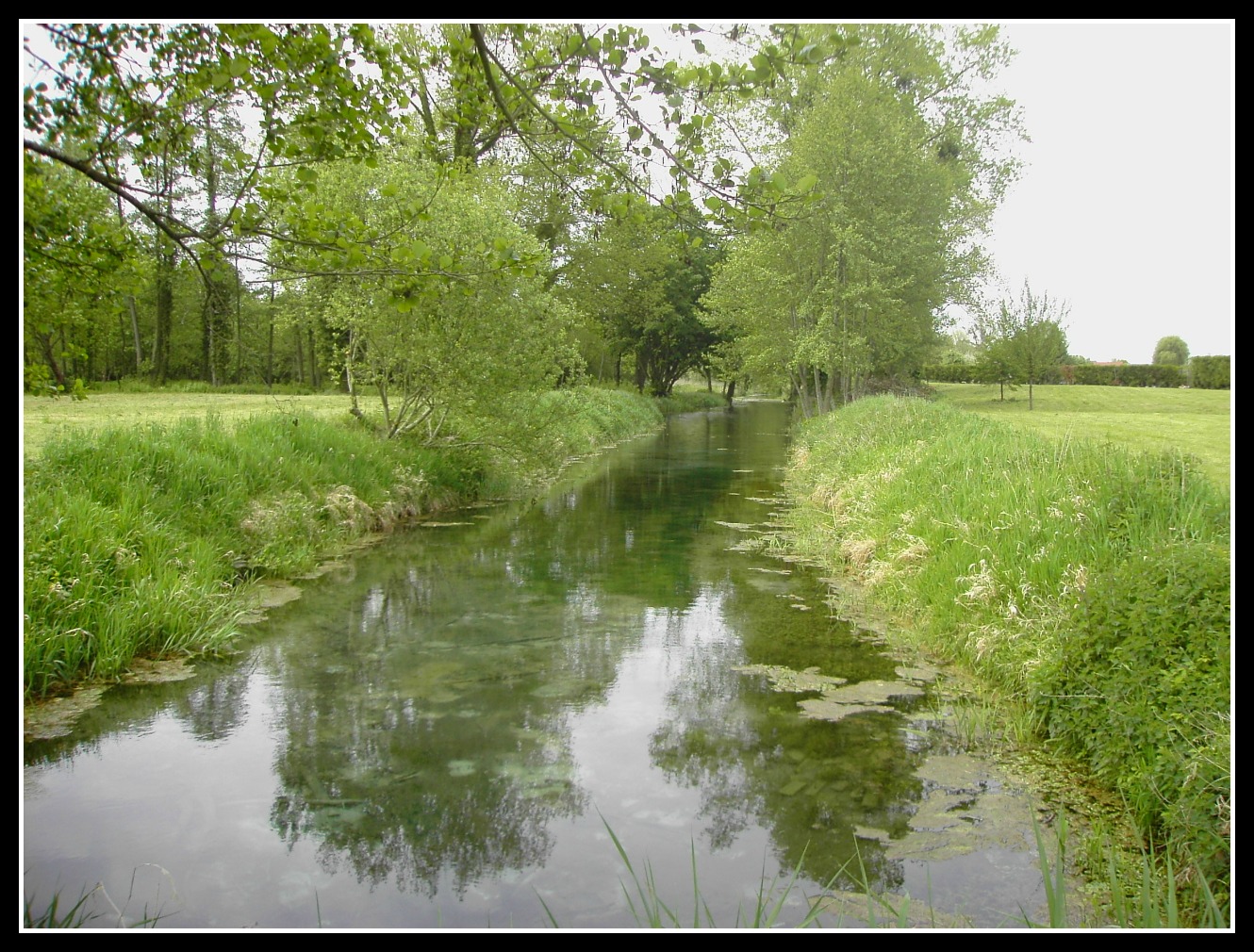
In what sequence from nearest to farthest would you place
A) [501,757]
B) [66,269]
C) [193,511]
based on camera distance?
[501,757] → [66,269] → [193,511]

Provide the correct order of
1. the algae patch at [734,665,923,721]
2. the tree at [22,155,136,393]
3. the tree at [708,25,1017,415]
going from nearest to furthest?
the tree at [22,155,136,393] → the algae patch at [734,665,923,721] → the tree at [708,25,1017,415]

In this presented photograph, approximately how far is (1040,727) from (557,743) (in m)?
3.00

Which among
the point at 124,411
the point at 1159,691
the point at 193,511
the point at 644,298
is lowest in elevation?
the point at 1159,691

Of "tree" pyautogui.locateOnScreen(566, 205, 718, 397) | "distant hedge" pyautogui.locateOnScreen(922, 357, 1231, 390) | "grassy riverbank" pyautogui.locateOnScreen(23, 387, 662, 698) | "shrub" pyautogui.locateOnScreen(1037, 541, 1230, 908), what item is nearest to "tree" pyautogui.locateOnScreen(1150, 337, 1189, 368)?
"shrub" pyautogui.locateOnScreen(1037, 541, 1230, 908)

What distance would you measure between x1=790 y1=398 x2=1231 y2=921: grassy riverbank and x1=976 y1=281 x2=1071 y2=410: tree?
991 inches

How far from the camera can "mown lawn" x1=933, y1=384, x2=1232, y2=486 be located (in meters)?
12.2

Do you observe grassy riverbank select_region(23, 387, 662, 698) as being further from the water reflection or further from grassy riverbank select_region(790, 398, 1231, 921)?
grassy riverbank select_region(790, 398, 1231, 921)

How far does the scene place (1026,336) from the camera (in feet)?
116

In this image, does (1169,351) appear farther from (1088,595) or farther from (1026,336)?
(1026,336)

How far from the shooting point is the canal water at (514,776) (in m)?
4.29

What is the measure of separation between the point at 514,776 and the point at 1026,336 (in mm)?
34714

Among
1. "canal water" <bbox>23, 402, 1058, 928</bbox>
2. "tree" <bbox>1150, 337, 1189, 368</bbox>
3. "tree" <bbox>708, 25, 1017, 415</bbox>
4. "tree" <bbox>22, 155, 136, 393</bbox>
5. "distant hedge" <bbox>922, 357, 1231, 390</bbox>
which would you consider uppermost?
"tree" <bbox>708, 25, 1017, 415</bbox>

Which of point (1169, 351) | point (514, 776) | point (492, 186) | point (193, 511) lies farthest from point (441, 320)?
point (1169, 351)
